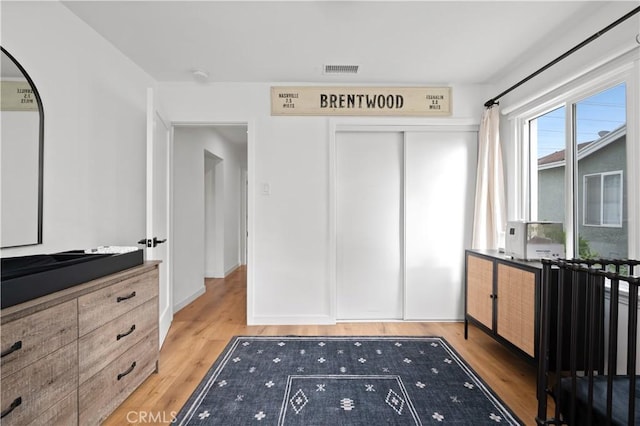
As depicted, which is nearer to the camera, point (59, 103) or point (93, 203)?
point (59, 103)

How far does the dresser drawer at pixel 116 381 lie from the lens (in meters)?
1.44

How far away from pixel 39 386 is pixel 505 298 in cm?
269

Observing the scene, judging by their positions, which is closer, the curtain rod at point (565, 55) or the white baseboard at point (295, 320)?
the curtain rod at point (565, 55)

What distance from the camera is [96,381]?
1494 millimetres

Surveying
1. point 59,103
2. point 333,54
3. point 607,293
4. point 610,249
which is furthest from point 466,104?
point 59,103

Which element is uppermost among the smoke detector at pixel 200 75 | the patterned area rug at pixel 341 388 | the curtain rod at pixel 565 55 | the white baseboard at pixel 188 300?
the smoke detector at pixel 200 75

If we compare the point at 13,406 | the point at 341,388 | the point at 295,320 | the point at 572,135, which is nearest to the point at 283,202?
the point at 295,320

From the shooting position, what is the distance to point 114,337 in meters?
1.63

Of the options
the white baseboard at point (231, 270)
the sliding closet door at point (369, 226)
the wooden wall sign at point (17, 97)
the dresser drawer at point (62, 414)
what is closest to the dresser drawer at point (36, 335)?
the dresser drawer at point (62, 414)

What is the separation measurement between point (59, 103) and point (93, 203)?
2.21 feet

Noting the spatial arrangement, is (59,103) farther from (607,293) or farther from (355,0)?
(607,293)

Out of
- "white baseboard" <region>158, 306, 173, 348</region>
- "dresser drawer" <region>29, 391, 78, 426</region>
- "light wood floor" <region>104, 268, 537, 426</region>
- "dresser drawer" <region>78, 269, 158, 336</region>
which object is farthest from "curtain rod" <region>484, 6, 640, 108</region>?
"white baseboard" <region>158, 306, 173, 348</region>

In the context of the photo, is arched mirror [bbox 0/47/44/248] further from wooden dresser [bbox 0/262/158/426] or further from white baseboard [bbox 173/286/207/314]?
white baseboard [bbox 173/286/207/314]

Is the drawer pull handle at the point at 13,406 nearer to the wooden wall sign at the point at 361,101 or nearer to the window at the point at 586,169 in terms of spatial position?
the wooden wall sign at the point at 361,101
